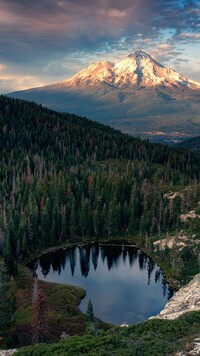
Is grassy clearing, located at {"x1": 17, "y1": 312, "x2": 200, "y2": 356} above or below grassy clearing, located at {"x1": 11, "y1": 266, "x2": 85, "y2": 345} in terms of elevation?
above

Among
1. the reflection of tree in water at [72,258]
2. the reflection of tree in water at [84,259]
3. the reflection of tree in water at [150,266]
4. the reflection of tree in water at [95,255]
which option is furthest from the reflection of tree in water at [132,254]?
the reflection of tree in water at [72,258]

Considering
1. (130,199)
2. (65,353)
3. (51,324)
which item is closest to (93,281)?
(51,324)

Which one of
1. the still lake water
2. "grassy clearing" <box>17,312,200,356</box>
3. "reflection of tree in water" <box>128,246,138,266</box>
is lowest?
the still lake water

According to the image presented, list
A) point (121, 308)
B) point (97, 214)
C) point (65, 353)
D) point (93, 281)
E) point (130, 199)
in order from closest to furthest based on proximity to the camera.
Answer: point (65, 353) → point (121, 308) → point (93, 281) → point (97, 214) → point (130, 199)

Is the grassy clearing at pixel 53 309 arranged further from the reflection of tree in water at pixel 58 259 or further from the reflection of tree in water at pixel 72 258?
the reflection of tree in water at pixel 72 258

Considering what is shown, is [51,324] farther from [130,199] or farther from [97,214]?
[130,199]

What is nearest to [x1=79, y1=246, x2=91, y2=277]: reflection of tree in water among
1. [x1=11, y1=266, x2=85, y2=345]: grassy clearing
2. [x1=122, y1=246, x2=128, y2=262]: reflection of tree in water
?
→ [x1=122, y1=246, x2=128, y2=262]: reflection of tree in water

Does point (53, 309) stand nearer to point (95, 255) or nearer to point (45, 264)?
point (45, 264)

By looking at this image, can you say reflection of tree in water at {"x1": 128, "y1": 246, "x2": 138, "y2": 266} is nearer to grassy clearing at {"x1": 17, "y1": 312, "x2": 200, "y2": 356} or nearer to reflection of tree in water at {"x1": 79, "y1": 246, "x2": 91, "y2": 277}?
reflection of tree in water at {"x1": 79, "y1": 246, "x2": 91, "y2": 277}
